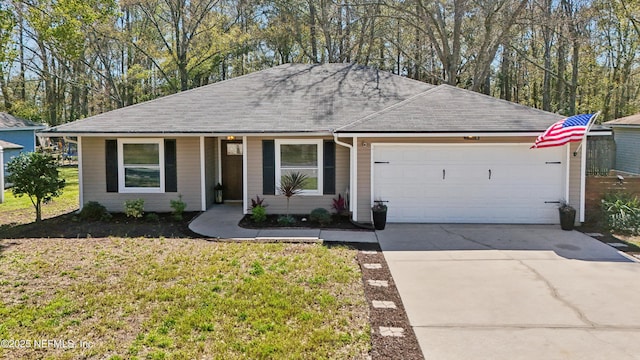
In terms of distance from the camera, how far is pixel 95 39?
27656 millimetres

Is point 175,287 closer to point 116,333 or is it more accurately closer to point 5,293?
point 116,333

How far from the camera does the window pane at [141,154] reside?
1125 centimetres

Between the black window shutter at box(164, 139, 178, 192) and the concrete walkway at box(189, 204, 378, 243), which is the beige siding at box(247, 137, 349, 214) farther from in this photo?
the black window shutter at box(164, 139, 178, 192)

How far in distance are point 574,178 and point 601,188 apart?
34.7 inches

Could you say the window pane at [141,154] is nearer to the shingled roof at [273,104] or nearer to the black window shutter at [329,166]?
the shingled roof at [273,104]

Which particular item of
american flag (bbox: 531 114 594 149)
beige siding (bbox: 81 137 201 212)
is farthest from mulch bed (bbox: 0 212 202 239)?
american flag (bbox: 531 114 594 149)

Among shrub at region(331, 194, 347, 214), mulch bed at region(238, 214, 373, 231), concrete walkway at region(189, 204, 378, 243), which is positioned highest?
shrub at region(331, 194, 347, 214)

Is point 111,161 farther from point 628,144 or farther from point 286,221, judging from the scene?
point 628,144

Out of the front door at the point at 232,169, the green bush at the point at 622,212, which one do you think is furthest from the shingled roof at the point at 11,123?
the green bush at the point at 622,212

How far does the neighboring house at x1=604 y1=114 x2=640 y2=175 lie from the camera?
691 inches

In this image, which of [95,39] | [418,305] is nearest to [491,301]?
[418,305]

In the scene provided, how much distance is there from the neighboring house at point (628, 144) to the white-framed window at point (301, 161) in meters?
14.5

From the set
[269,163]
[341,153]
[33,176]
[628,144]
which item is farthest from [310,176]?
[628,144]

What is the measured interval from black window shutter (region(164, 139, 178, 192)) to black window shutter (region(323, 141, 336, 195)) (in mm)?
4017
